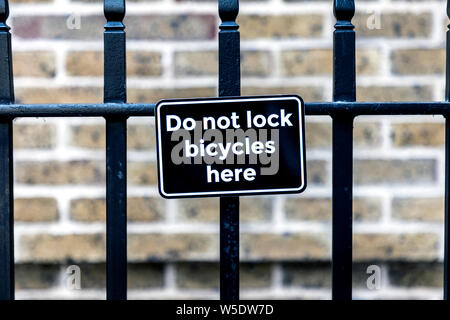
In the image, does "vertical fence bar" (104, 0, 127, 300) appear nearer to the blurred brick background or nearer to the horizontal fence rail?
the horizontal fence rail

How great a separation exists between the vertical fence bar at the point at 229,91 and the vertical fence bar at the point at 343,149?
0.49ft

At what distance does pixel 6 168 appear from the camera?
86cm

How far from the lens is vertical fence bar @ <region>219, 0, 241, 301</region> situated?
83cm

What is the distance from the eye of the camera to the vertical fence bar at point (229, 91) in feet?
2.73

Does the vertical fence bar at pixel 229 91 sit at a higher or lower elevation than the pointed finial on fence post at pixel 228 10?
lower

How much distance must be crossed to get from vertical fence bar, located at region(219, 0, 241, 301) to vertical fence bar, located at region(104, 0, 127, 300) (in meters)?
0.15

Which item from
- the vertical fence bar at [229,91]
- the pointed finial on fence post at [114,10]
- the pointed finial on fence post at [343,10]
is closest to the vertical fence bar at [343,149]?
the pointed finial on fence post at [343,10]

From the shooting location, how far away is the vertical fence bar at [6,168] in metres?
0.85

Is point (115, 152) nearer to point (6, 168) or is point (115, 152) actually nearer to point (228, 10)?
point (6, 168)

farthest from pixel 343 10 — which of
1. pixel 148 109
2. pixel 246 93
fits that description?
pixel 246 93

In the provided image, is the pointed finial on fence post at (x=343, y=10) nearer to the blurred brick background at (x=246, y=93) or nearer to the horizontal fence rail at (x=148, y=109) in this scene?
the horizontal fence rail at (x=148, y=109)

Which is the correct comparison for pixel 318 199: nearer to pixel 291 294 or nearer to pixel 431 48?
pixel 291 294

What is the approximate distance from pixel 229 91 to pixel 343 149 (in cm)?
20

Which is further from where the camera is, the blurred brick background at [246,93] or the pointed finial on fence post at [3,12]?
A: the blurred brick background at [246,93]
